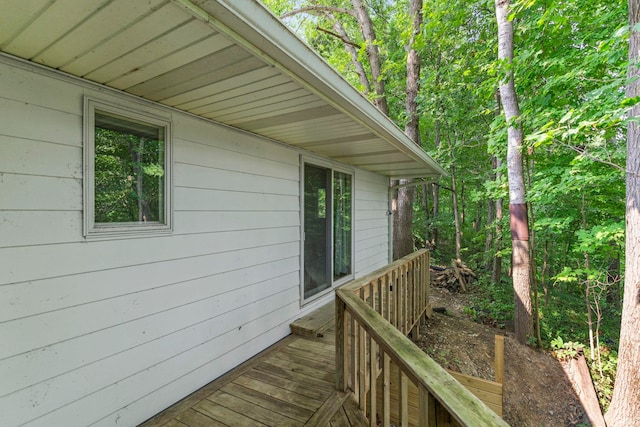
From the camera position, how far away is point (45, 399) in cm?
150

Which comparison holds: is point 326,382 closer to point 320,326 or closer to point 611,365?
point 320,326

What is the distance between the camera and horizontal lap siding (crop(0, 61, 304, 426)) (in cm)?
143

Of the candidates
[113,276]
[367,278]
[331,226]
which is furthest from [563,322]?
[113,276]

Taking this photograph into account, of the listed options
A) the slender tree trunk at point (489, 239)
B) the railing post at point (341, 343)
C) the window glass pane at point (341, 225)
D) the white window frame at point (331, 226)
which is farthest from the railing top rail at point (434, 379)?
the slender tree trunk at point (489, 239)

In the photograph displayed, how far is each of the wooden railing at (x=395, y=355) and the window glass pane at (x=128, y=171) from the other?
61.7 inches

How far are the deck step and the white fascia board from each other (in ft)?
7.80

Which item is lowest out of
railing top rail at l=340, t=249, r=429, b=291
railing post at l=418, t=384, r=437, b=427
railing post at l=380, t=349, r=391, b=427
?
railing post at l=380, t=349, r=391, b=427

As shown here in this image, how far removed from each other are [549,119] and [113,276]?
5.66m

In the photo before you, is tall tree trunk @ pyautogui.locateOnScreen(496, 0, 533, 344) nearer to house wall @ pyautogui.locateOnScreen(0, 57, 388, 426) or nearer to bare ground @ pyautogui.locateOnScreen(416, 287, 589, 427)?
bare ground @ pyautogui.locateOnScreen(416, 287, 589, 427)

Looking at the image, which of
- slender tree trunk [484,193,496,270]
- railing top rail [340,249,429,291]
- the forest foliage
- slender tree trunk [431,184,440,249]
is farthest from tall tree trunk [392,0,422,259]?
slender tree trunk [431,184,440,249]

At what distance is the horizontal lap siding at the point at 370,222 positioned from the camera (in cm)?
500

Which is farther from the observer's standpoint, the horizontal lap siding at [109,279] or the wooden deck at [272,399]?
the wooden deck at [272,399]

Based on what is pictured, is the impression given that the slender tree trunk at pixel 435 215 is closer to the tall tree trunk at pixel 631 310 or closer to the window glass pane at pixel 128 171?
the tall tree trunk at pixel 631 310

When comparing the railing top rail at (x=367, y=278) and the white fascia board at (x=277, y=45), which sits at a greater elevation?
the white fascia board at (x=277, y=45)
